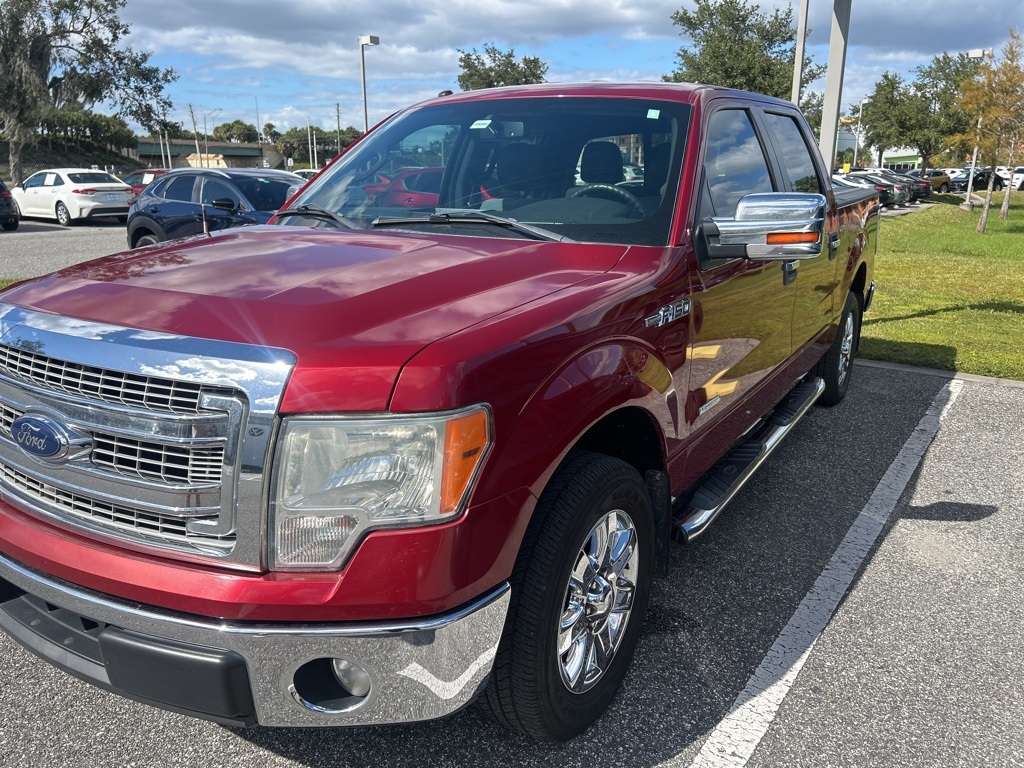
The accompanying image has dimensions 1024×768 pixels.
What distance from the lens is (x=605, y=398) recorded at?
7.59 ft

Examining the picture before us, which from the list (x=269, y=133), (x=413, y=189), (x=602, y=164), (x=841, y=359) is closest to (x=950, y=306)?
(x=841, y=359)

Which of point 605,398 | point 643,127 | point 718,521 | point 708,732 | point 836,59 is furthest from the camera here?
point 836,59

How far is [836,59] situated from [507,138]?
648 cm

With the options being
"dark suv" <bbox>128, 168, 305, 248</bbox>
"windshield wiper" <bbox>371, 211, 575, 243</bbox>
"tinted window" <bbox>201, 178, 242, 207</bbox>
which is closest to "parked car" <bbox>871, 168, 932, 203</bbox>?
"dark suv" <bbox>128, 168, 305, 248</bbox>

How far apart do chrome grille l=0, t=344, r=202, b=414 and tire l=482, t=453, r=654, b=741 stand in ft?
2.90

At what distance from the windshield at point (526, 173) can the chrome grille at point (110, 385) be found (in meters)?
1.37

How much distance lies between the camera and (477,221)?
3.04 metres

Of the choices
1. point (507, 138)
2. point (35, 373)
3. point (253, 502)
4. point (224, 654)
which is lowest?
point (224, 654)

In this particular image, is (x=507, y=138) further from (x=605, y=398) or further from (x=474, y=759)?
(x=474, y=759)

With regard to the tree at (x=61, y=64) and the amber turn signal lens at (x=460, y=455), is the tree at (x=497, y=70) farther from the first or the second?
the amber turn signal lens at (x=460, y=455)

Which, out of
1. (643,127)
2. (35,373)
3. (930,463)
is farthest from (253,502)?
(930,463)

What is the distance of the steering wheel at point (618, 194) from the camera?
301 cm

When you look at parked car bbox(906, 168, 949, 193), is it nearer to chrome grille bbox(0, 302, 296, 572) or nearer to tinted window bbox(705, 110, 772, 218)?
tinted window bbox(705, 110, 772, 218)

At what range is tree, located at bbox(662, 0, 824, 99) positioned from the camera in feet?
111
